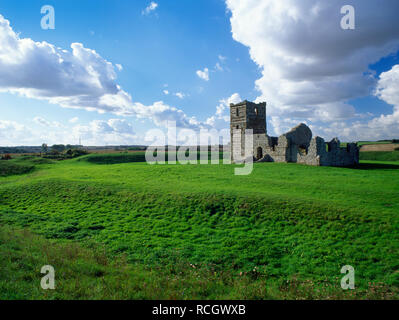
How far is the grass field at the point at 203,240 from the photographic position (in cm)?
733

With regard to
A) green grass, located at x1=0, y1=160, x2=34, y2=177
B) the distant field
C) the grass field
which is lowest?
the grass field

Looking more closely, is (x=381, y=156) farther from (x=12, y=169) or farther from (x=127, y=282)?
(x=12, y=169)

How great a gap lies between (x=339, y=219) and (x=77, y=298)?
43.4 ft

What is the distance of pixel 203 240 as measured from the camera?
39.5 feet

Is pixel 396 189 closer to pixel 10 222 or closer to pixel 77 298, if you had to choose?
pixel 77 298

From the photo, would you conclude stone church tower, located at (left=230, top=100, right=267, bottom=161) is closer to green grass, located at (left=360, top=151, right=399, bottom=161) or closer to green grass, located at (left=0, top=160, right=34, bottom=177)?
green grass, located at (left=0, top=160, right=34, bottom=177)

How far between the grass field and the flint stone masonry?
44.8 feet

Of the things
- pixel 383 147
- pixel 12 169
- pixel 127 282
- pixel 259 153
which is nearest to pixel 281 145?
pixel 259 153

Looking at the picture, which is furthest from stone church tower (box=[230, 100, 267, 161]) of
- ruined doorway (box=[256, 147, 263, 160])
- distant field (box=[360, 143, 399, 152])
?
distant field (box=[360, 143, 399, 152])

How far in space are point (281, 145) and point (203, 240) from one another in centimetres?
3039

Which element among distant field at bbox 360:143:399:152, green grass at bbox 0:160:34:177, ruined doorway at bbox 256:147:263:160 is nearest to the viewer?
green grass at bbox 0:160:34:177

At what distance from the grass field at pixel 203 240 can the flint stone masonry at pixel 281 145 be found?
1366 centimetres

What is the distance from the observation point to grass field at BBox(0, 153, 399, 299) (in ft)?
24.1
